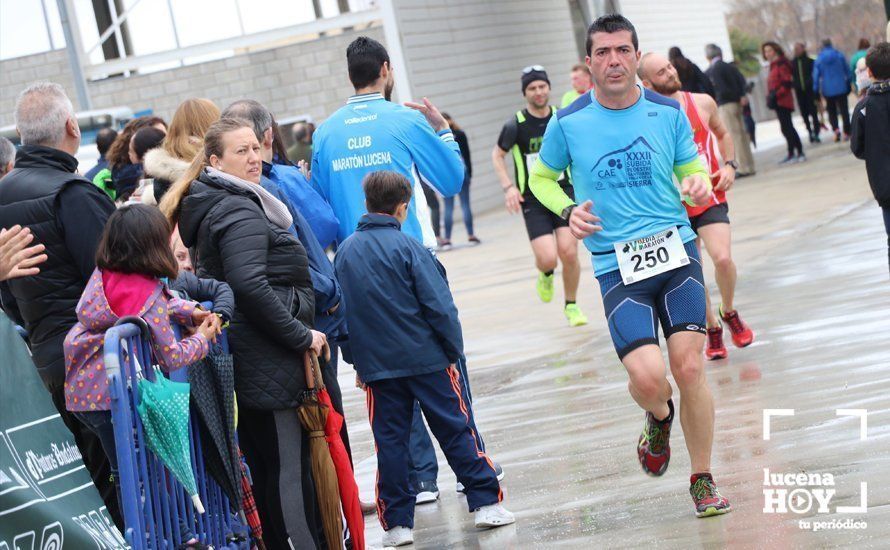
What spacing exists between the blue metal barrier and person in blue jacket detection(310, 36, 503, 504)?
5.88 ft

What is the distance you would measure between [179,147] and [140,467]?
224 cm

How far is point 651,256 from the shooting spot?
237 inches

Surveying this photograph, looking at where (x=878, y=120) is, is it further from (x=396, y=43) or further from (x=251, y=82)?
(x=251, y=82)

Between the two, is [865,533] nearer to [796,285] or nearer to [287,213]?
[287,213]

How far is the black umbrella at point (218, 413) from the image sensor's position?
5.49 meters

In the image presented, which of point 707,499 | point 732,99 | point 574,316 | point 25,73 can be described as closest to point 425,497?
point 707,499

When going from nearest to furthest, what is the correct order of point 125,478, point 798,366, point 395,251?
point 125,478
point 395,251
point 798,366

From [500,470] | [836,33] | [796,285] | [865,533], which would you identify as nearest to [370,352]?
[500,470]

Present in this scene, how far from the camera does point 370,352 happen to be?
6.42m

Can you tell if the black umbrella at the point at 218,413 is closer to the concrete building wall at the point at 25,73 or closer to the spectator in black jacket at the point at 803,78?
the spectator in black jacket at the point at 803,78

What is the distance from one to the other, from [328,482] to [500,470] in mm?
1523

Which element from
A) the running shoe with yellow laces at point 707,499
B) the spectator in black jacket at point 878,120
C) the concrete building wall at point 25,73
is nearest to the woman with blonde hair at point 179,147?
the running shoe with yellow laces at point 707,499

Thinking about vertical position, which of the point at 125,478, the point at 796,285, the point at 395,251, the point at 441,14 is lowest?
the point at 796,285

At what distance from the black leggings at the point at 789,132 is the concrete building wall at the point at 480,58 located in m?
5.75
